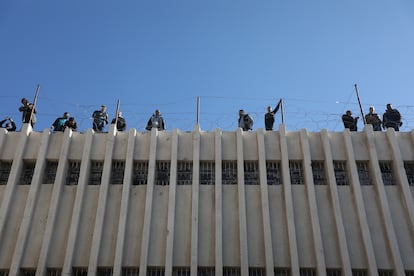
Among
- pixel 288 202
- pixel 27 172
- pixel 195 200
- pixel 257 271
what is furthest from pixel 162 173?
pixel 27 172

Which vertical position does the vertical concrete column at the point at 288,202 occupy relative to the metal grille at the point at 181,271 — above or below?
above

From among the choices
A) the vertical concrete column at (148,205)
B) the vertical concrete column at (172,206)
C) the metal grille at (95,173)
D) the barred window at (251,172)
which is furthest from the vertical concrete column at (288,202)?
the metal grille at (95,173)

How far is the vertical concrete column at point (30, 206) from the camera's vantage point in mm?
13047

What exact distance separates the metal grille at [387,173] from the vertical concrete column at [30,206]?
10.9m

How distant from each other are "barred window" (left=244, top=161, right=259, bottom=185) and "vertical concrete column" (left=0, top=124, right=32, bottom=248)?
7223mm

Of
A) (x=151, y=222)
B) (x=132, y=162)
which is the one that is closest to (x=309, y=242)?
(x=151, y=222)

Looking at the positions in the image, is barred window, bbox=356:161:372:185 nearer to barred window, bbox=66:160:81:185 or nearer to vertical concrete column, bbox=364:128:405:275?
vertical concrete column, bbox=364:128:405:275

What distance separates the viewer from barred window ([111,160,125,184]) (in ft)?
48.8

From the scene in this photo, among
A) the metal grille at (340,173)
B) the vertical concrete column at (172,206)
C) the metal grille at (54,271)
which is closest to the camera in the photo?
the vertical concrete column at (172,206)

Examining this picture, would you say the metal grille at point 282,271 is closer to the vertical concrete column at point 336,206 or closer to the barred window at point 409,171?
the vertical concrete column at point 336,206

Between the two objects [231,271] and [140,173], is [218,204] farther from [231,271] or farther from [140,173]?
[140,173]

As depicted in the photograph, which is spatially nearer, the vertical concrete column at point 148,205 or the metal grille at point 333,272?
the vertical concrete column at point 148,205

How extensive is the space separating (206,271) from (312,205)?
3718mm

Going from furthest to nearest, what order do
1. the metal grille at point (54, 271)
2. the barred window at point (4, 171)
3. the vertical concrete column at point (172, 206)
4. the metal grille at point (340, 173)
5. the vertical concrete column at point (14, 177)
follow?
the barred window at point (4, 171), the metal grille at point (340, 173), the vertical concrete column at point (14, 177), the metal grille at point (54, 271), the vertical concrete column at point (172, 206)
